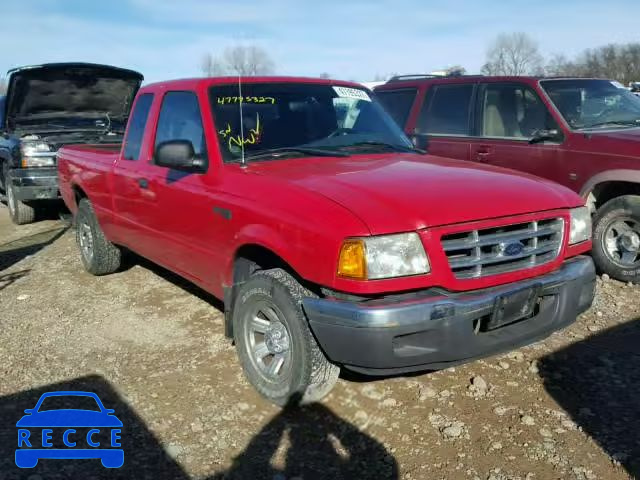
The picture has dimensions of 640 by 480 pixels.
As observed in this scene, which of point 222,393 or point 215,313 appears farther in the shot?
point 215,313

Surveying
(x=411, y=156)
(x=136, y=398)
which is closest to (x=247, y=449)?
(x=136, y=398)

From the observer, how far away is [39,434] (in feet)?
10.6

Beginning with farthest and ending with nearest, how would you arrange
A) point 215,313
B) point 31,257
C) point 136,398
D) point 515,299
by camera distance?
point 31,257, point 215,313, point 136,398, point 515,299

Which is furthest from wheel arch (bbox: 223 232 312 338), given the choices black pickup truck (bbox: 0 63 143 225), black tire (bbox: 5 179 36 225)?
black tire (bbox: 5 179 36 225)

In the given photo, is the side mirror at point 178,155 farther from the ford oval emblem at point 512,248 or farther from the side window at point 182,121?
the ford oval emblem at point 512,248

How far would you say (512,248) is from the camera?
3.10 metres

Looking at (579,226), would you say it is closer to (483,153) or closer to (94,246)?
(483,153)

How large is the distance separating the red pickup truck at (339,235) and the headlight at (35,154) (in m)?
4.20

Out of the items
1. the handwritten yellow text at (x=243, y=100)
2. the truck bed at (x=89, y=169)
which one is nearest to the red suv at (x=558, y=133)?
the handwritten yellow text at (x=243, y=100)

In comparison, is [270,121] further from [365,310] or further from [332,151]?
[365,310]

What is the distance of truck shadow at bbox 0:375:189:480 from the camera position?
2861 millimetres

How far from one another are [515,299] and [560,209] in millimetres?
687

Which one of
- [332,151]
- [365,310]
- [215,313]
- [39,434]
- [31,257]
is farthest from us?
[31,257]

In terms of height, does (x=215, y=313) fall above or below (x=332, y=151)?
below
